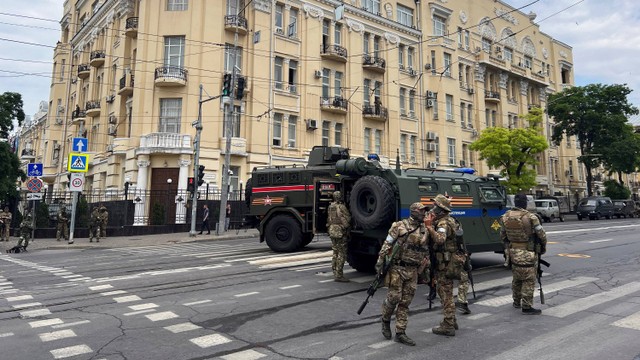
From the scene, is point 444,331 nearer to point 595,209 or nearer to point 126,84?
point 126,84

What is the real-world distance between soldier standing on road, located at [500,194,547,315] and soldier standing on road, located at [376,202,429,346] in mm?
2175

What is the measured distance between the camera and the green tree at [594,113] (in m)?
46.7

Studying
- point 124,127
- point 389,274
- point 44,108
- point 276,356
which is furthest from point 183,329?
point 44,108

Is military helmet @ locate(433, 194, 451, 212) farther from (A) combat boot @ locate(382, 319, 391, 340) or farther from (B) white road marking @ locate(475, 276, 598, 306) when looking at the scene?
(B) white road marking @ locate(475, 276, 598, 306)

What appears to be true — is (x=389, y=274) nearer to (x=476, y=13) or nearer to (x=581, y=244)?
(x=581, y=244)

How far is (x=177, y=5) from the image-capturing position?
2736cm

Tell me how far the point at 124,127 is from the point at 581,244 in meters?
28.0

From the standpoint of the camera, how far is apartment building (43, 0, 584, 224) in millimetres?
26656

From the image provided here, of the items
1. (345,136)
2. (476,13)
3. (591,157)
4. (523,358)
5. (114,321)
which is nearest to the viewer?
(523,358)

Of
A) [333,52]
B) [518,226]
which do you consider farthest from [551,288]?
[333,52]

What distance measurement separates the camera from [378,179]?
338 inches

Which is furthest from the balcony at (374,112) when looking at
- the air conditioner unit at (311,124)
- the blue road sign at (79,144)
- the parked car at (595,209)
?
the parked car at (595,209)

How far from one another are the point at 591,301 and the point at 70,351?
25.6ft

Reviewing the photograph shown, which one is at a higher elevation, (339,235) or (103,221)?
(103,221)
